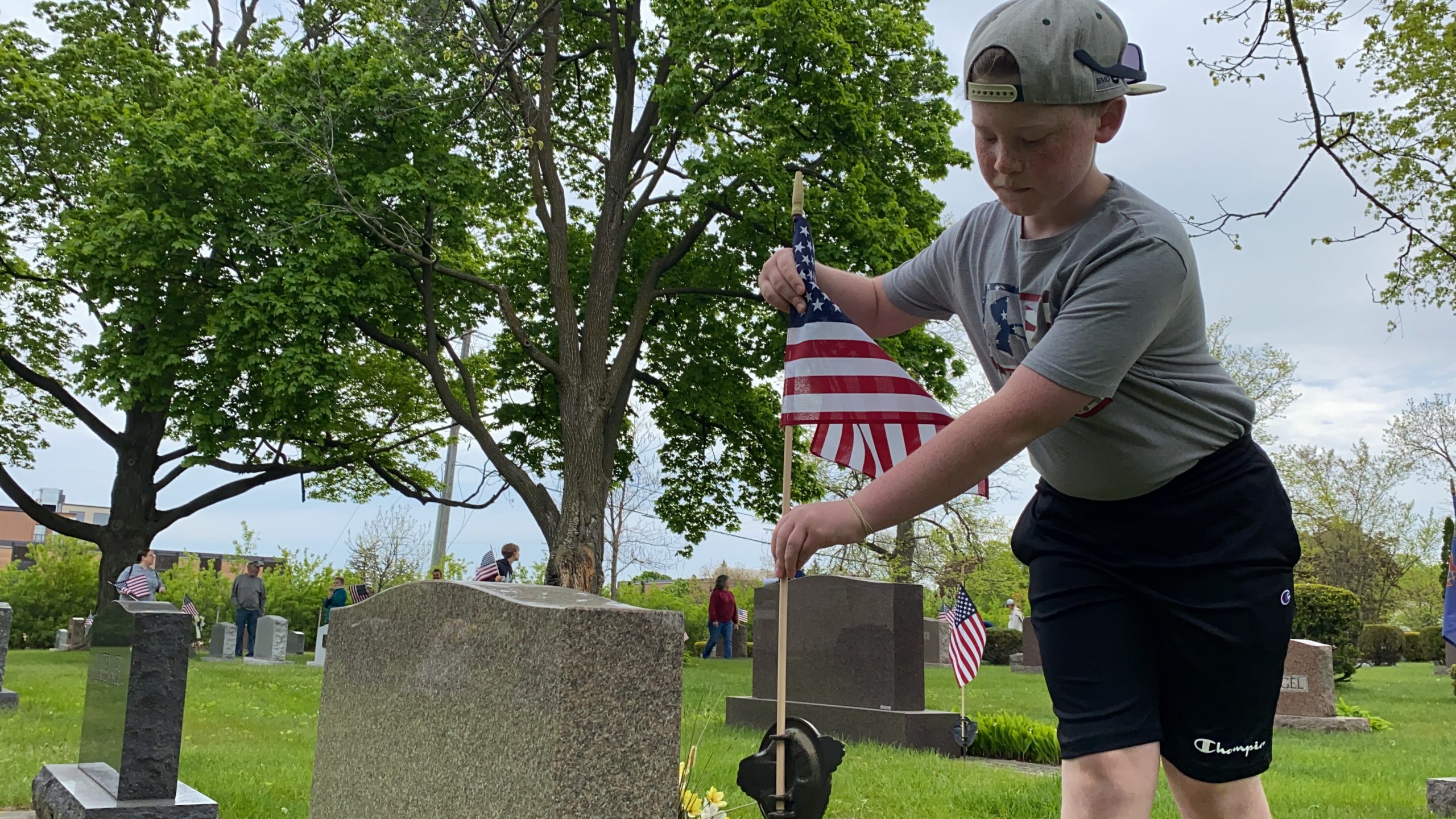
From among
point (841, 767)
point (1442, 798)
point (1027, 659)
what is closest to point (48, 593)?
point (1027, 659)

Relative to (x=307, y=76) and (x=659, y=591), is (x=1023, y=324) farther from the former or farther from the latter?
(x=659, y=591)

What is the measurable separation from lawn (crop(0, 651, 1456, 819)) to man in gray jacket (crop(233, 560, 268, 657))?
7.12m

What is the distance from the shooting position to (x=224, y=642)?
2250cm

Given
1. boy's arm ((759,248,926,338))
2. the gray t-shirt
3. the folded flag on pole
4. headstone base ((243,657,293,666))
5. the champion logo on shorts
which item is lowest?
headstone base ((243,657,293,666))

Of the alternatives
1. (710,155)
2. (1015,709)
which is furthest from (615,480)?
(1015,709)

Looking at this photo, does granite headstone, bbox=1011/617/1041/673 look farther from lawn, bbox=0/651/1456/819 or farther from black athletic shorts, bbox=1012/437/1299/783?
black athletic shorts, bbox=1012/437/1299/783

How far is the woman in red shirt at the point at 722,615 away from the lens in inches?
948

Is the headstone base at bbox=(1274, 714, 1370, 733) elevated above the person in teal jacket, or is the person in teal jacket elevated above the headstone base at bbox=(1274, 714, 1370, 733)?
the person in teal jacket

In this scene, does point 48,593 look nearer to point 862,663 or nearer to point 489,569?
point 489,569

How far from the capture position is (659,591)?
3195 centimetres

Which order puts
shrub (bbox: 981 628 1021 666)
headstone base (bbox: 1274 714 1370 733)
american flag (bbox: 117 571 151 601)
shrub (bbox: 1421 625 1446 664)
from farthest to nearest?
shrub (bbox: 1421 625 1446 664) < shrub (bbox: 981 628 1021 666) < american flag (bbox: 117 571 151 601) < headstone base (bbox: 1274 714 1370 733)

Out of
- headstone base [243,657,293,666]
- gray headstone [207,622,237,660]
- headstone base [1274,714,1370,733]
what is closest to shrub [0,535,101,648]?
gray headstone [207,622,237,660]

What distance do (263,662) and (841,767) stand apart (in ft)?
52.6

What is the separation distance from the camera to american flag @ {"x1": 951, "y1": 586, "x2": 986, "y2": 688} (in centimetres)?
973
